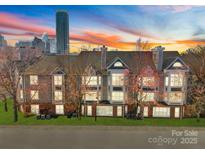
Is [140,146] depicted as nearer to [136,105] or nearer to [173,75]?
[136,105]

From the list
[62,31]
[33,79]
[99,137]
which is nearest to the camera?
[99,137]

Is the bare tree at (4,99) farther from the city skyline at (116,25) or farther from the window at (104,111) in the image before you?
the window at (104,111)

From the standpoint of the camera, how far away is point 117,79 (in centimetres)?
1227

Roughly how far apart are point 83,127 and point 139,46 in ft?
18.4

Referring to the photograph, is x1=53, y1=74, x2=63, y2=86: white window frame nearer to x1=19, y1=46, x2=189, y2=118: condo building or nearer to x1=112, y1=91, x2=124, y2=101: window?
x1=19, y1=46, x2=189, y2=118: condo building

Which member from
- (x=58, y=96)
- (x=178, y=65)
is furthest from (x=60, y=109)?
(x=178, y=65)

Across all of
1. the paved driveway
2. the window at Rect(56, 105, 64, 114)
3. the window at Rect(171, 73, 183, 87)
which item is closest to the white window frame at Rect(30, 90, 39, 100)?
the window at Rect(56, 105, 64, 114)

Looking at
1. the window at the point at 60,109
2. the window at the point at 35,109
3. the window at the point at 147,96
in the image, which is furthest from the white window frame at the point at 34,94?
the window at the point at 147,96

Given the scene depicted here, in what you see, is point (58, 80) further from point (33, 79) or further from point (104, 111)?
point (104, 111)

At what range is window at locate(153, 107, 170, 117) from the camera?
39.7ft

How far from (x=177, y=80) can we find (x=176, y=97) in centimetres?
104

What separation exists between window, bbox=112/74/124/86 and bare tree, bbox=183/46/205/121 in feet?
A: 12.6
